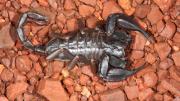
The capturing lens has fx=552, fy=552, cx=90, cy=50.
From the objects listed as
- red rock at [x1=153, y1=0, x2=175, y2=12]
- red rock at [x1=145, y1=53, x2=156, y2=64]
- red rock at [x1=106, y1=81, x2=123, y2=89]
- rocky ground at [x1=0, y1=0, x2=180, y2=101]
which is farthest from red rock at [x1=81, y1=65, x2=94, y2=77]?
red rock at [x1=153, y1=0, x2=175, y2=12]

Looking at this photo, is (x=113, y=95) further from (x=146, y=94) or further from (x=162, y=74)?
(x=162, y=74)

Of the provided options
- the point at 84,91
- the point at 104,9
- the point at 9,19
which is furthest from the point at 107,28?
the point at 9,19

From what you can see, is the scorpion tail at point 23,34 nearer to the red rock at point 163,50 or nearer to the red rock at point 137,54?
the red rock at point 137,54

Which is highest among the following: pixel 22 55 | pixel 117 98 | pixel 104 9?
pixel 104 9

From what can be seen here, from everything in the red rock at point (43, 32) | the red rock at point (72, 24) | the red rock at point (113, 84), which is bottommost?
the red rock at point (113, 84)

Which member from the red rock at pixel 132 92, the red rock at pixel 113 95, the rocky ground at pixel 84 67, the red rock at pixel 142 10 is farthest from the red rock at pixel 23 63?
the red rock at pixel 142 10

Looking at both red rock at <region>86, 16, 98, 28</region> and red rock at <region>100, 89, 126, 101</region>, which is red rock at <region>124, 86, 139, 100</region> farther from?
red rock at <region>86, 16, 98, 28</region>

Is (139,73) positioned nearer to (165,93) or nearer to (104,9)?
(165,93)
